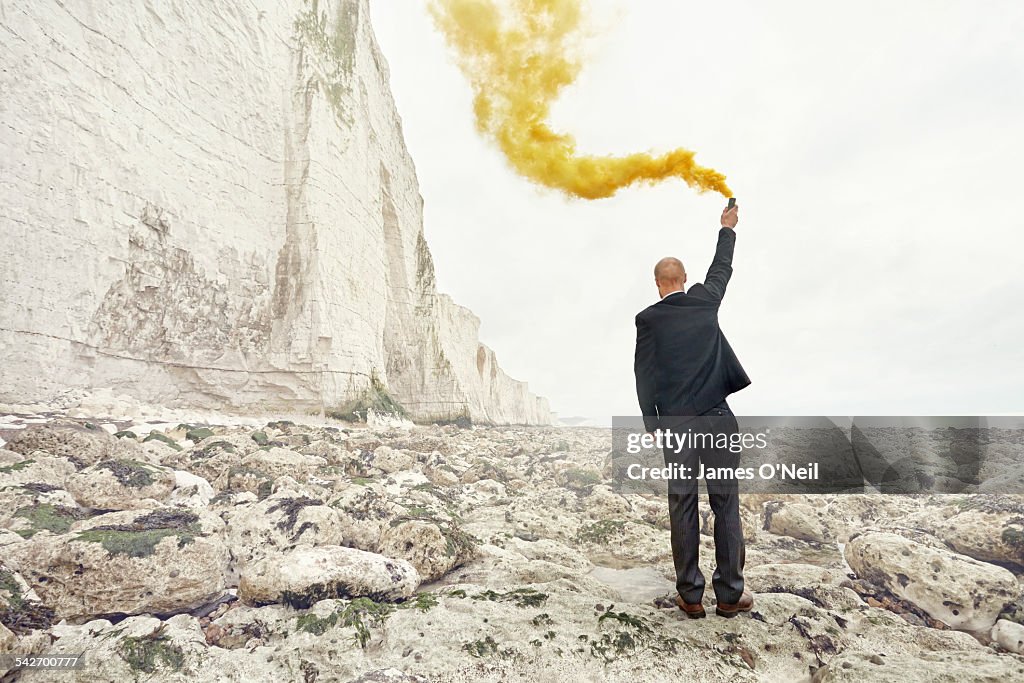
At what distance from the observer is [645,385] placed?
3121 mm

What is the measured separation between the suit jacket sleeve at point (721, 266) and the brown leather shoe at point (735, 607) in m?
1.83

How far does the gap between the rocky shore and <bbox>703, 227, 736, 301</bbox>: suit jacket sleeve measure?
→ 1987 millimetres

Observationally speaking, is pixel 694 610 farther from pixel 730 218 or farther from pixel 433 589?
pixel 730 218

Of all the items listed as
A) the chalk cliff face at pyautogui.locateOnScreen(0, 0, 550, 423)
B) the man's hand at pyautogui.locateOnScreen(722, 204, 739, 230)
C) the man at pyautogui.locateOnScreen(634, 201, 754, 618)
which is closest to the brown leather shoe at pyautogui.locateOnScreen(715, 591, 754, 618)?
the man at pyautogui.locateOnScreen(634, 201, 754, 618)

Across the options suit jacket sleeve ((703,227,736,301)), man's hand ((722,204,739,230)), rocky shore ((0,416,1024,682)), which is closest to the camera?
rocky shore ((0,416,1024,682))

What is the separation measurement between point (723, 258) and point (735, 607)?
2.18 m

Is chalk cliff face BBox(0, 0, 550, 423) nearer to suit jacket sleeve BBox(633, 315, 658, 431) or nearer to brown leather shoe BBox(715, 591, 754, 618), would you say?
suit jacket sleeve BBox(633, 315, 658, 431)

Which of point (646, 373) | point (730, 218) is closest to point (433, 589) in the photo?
point (646, 373)

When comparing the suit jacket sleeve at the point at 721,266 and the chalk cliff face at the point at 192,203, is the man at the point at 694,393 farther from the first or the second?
the chalk cliff face at the point at 192,203

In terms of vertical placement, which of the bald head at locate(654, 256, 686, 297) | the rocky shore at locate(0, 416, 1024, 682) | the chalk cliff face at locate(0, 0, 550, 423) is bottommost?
the rocky shore at locate(0, 416, 1024, 682)

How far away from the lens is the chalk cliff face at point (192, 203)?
25.3ft

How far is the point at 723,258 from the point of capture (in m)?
3.17

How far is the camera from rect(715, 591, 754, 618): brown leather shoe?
8.94ft

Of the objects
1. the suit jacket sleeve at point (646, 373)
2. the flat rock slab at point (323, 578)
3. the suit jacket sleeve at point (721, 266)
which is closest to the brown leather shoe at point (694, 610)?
the suit jacket sleeve at point (646, 373)
